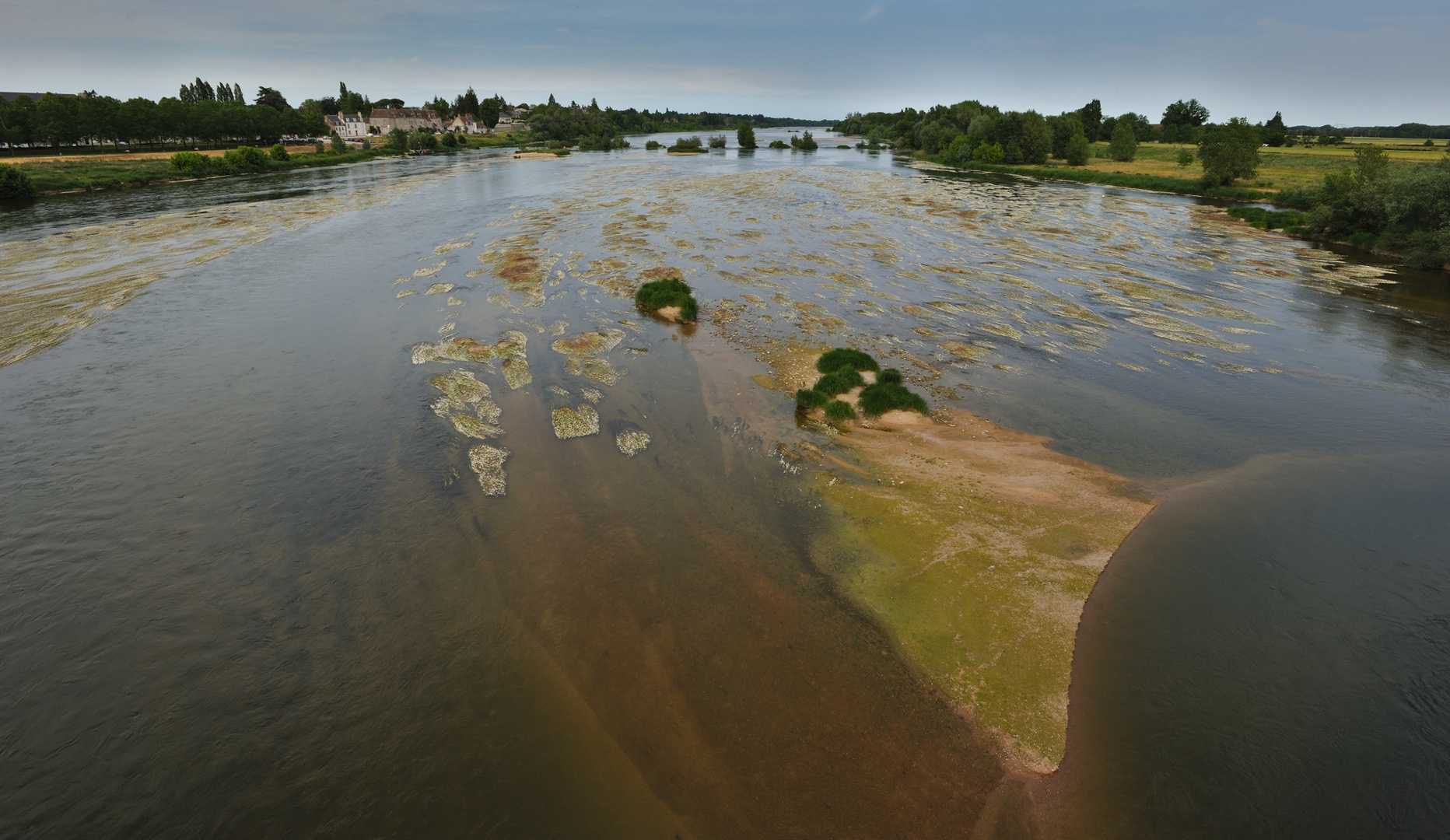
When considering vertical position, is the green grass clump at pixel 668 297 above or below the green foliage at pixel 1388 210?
below

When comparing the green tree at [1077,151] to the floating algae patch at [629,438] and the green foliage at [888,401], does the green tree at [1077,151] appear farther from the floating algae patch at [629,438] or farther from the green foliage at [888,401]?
the floating algae patch at [629,438]

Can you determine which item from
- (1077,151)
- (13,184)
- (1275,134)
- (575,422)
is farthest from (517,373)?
(1275,134)

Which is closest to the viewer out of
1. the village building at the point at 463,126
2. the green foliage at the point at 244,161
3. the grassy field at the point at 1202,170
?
Result: the grassy field at the point at 1202,170

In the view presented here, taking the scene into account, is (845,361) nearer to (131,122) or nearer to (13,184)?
(13,184)

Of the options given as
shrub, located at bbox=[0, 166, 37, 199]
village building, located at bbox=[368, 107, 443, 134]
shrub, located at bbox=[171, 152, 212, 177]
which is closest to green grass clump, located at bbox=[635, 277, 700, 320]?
shrub, located at bbox=[0, 166, 37, 199]

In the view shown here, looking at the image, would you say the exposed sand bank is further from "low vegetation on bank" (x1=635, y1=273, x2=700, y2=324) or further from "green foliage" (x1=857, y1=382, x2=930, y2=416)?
"low vegetation on bank" (x1=635, y1=273, x2=700, y2=324)

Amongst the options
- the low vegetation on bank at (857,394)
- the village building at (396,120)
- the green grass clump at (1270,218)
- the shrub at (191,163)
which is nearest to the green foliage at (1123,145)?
the green grass clump at (1270,218)
